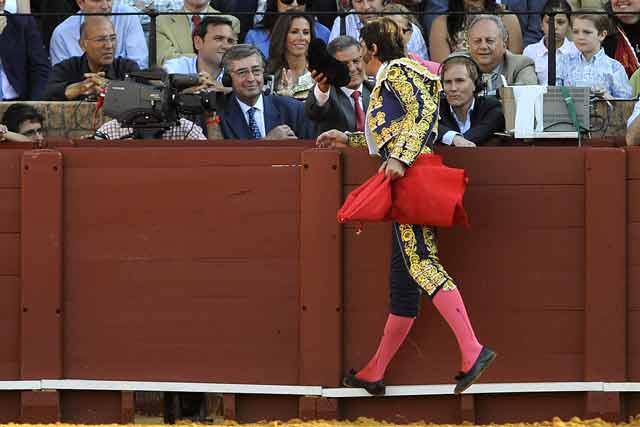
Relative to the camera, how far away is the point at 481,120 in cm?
855

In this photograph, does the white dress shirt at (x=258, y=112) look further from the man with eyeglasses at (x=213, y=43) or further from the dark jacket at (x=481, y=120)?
the dark jacket at (x=481, y=120)

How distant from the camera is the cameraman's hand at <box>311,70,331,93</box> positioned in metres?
8.21

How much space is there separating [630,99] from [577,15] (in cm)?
69

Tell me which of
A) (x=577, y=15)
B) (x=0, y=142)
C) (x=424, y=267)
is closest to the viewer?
(x=424, y=267)

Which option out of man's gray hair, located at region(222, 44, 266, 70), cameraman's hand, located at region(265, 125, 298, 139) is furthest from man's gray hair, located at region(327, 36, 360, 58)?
cameraman's hand, located at region(265, 125, 298, 139)

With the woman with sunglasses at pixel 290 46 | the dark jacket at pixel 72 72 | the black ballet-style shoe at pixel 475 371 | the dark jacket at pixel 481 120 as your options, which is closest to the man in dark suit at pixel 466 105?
the dark jacket at pixel 481 120

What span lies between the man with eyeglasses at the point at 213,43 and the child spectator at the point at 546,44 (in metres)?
1.83

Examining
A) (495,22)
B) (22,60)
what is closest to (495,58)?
(495,22)

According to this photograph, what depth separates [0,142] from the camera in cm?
831

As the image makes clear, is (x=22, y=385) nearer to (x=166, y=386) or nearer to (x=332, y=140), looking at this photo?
(x=166, y=386)

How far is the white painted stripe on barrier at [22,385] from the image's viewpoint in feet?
24.5

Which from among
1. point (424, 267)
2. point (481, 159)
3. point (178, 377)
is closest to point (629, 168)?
point (481, 159)

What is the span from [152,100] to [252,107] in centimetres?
115

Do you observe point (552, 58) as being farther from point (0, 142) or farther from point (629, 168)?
point (0, 142)
